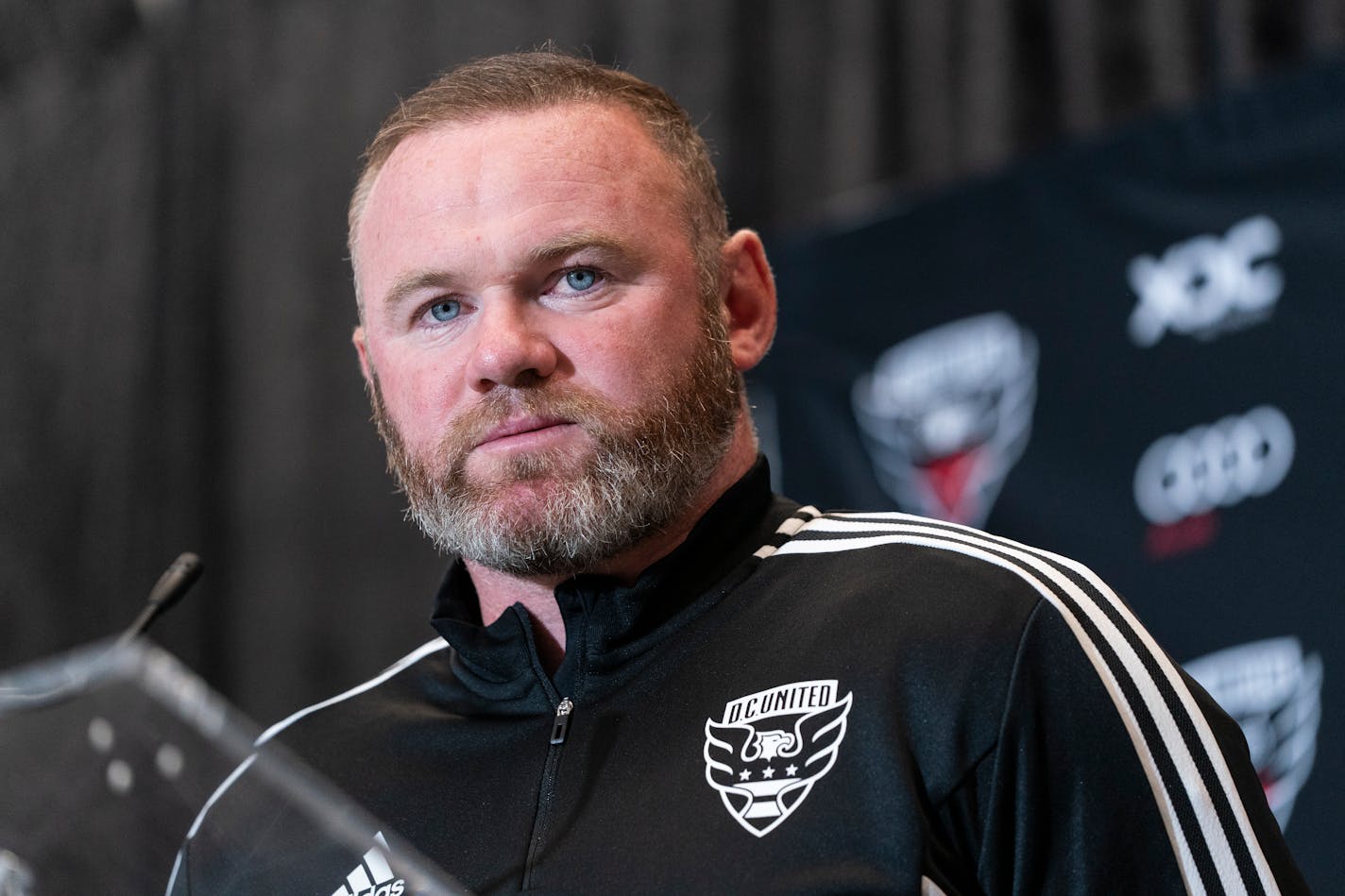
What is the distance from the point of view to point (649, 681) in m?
1.28

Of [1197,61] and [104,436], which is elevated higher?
[1197,61]

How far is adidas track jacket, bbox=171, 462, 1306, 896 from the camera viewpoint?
41.3 inches

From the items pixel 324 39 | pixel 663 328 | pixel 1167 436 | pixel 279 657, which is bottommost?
pixel 279 657

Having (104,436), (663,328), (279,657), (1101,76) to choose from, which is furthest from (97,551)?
(663,328)

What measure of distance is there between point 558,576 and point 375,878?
0.56m

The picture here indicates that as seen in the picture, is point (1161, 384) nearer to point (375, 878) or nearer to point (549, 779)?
point (549, 779)

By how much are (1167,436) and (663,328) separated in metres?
1.02

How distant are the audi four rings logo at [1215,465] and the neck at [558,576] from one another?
0.86 metres

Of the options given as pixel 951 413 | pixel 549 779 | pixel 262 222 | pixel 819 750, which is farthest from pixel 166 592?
pixel 262 222

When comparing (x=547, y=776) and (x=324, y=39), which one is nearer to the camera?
(x=547, y=776)

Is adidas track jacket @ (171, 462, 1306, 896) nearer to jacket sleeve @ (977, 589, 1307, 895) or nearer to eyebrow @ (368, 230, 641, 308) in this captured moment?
jacket sleeve @ (977, 589, 1307, 895)

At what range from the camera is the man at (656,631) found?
106cm

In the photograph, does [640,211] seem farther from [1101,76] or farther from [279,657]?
[279,657]

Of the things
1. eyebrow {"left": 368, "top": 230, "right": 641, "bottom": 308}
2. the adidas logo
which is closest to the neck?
eyebrow {"left": 368, "top": 230, "right": 641, "bottom": 308}
